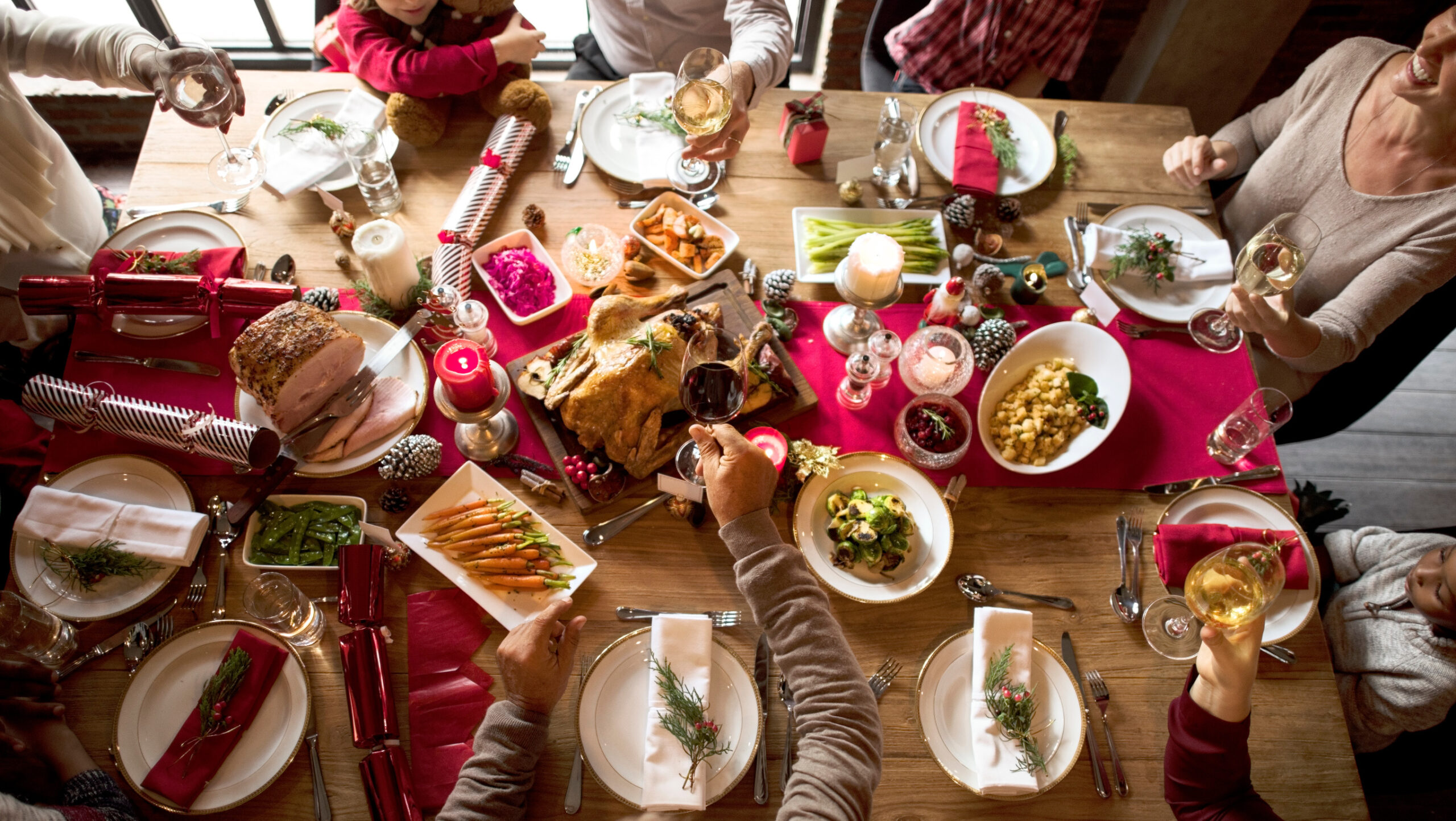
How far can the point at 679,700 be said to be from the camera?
1.73 meters

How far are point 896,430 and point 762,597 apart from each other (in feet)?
2.18

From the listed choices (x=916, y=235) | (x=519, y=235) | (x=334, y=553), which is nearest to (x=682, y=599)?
(x=334, y=553)

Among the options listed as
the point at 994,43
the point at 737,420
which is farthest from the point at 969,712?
the point at 994,43

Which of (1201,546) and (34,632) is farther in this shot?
(1201,546)

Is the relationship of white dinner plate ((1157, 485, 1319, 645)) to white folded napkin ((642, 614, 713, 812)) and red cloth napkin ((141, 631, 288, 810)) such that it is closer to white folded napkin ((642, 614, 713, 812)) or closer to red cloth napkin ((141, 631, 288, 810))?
white folded napkin ((642, 614, 713, 812))

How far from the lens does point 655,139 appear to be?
262 centimetres

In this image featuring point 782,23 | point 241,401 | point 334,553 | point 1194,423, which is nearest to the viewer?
point 334,553

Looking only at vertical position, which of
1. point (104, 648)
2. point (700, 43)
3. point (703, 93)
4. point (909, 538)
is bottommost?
point (104, 648)

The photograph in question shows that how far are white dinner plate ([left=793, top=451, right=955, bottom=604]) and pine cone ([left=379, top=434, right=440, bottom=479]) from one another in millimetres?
1019

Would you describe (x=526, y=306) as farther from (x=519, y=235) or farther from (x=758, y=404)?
(x=758, y=404)

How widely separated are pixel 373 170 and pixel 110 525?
1259 millimetres

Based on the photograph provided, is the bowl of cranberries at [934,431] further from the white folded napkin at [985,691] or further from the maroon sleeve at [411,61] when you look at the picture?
the maroon sleeve at [411,61]

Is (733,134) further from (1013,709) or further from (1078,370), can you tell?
(1013,709)

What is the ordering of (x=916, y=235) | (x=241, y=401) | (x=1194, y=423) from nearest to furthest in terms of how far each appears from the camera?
(x=241, y=401)
(x=1194, y=423)
(x=916, y=235)
